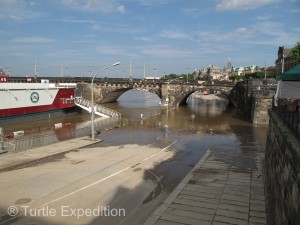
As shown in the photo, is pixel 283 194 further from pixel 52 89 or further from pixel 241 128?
pixel 52 89

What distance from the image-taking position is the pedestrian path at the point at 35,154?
82.2 ft

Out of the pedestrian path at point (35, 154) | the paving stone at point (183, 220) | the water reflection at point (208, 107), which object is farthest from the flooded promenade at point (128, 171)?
the water reflection at point (208, 107)

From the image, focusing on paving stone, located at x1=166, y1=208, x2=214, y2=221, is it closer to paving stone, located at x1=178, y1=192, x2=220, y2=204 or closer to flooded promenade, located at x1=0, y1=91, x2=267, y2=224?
flooded promenade, located at x1=0, y1=91, x2=267, y2=224

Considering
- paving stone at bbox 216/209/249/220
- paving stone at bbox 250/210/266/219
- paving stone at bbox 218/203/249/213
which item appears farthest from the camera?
paving stone at bbox 218/203/249/213

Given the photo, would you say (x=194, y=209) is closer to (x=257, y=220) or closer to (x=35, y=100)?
(x=257, y=220)

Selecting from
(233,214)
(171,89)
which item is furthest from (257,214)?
(171,89)

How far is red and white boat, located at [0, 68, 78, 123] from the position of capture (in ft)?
179

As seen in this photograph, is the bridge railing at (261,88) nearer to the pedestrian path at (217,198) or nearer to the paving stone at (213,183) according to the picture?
the pedestrian path at (217,198)

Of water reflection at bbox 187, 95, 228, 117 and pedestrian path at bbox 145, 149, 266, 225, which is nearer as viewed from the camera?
pedestrian path at bbox 145, 149, 266, 225

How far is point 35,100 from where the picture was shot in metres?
60.8

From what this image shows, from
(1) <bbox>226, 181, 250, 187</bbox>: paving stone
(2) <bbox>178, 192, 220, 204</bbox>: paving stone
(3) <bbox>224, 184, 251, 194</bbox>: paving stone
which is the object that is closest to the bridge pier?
(1) <bbox>226, 181, 250, 187</bbox>: paving stone

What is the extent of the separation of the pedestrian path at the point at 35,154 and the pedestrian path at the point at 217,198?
13323mm

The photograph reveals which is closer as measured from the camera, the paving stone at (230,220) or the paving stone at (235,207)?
the paving stone at (230,220)

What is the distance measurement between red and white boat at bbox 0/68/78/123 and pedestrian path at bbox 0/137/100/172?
25.1 m
